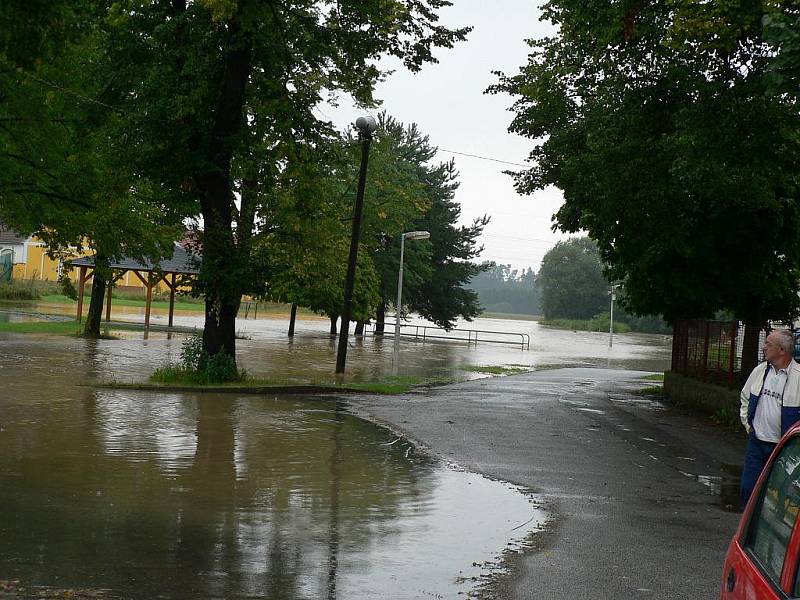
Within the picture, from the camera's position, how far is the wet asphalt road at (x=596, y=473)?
23.7 feet

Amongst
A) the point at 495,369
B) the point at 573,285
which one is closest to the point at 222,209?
the point at 495,369

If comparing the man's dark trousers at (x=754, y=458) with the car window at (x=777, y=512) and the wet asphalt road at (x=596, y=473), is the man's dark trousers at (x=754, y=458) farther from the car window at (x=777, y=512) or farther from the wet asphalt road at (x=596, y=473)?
the car window at (x=777, y=512)

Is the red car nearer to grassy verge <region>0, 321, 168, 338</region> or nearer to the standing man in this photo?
the standing man

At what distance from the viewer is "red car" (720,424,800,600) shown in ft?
11.3

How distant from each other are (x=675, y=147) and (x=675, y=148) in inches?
3.2

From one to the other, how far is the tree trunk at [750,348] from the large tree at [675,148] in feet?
0.14

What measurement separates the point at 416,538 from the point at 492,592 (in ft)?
5.47

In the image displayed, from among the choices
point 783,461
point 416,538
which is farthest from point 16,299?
point 783,461

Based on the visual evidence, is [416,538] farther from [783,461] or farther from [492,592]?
[783,461]

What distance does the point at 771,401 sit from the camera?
291 inches

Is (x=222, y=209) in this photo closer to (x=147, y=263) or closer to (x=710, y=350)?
(x=710, y=350)

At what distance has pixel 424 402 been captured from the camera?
68.6 feet

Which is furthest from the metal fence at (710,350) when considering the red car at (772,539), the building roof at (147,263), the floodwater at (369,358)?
the building roof at (147,263)

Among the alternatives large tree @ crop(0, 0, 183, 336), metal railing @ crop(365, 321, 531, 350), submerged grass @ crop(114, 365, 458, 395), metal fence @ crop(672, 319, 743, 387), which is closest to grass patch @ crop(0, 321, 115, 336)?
large tree @ crop(0, 0, 183, 336)
